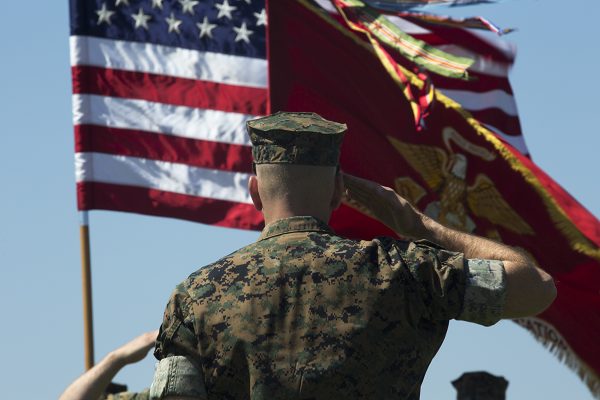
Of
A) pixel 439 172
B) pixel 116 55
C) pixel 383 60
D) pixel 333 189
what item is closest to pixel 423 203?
pixel 439 172

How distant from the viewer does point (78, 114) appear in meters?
13.3

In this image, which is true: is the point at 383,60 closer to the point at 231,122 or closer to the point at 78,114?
the point at 231,122

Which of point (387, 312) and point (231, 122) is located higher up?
point (387, 312)

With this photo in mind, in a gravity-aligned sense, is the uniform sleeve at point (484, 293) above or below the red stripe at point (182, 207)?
above

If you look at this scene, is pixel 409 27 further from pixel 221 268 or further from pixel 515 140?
pixel 221 268

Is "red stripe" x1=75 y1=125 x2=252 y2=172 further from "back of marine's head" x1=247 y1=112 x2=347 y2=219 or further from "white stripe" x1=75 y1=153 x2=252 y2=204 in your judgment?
"back of marine's head" x1=247 y1=112 x2=347 y2=219

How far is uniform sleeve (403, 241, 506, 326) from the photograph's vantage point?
154 inches

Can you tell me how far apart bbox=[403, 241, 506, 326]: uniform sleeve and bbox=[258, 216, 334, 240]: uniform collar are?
8.9 inches

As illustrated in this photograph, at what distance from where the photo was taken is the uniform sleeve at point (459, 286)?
390 cm

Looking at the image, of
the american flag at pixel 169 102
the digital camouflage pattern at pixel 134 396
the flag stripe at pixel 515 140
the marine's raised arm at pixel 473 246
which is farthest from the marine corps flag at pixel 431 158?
the marine's raised arm at pixel 473 246

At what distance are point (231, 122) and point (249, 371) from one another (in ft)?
31.1

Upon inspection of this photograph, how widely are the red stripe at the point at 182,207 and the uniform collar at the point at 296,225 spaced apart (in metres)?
9.02

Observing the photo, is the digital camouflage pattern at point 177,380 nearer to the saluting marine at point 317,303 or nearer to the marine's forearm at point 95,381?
the saluting marine at point 317,303

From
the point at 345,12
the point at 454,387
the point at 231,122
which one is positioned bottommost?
the point at 454,387
